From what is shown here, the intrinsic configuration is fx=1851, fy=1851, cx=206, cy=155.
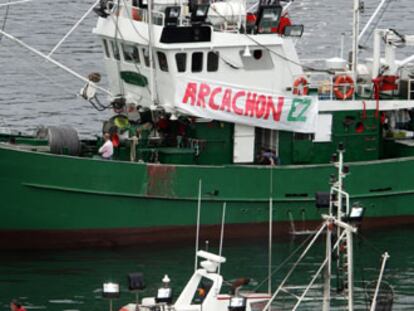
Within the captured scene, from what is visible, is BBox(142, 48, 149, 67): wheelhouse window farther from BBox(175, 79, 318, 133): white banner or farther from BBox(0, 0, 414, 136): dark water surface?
BBox(0, 0, 414, 136): dark water surface

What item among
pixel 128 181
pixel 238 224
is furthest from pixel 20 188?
pixel 238 224

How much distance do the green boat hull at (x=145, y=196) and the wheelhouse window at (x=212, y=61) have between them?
2.26 m

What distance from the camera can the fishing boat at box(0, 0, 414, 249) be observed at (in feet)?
130

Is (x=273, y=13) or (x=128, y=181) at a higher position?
(x=273, y=13)

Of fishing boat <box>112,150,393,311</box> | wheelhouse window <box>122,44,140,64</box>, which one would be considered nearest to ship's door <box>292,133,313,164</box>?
wheelhouse window <box>122,44,140,64</box>

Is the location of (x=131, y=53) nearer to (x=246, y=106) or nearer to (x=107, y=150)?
(x=107, y=150)

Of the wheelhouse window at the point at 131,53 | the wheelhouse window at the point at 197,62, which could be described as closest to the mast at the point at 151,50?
the wheelhouse window at the point at 131,53

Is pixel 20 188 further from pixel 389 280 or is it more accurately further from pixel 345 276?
pixel 345 276

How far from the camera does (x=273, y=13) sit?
40.7m

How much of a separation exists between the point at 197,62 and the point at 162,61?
0.77m

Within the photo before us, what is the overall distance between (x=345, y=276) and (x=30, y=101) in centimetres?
2778

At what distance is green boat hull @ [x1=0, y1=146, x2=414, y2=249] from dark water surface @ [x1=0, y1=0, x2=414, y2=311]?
402 mm

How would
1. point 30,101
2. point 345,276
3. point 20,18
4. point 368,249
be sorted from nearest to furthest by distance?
point 345,276
point 368,249
point 30,101
point 20,18

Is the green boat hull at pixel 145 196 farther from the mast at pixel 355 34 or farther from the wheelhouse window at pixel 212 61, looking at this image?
the mast at pixel 355 34
